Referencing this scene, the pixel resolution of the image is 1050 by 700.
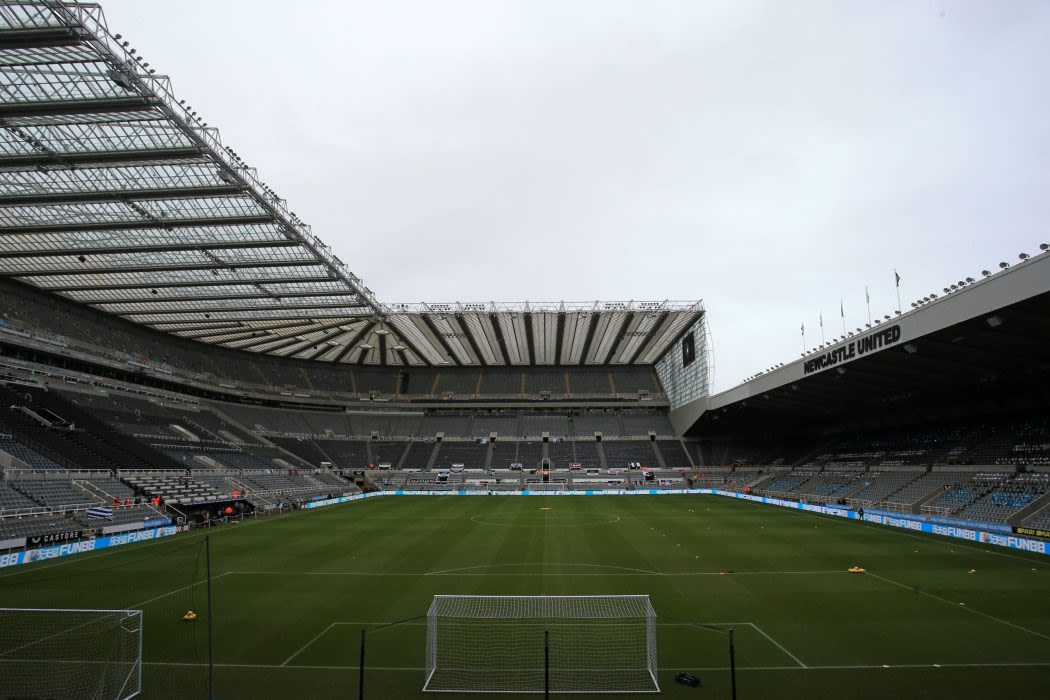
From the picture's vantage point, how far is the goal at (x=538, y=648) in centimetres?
989

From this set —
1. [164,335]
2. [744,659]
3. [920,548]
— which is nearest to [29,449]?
[164,335]

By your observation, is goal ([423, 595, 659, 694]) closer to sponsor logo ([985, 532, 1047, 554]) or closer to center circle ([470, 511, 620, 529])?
center circle ([470, 511, 620, 529])

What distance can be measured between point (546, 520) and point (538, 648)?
2277 cm

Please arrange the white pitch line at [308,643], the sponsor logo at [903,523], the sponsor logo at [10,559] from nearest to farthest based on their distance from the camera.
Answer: the white pitch line at [308,643] → the sponsor logo at [10,559] → the sponsor logo at [903,523]

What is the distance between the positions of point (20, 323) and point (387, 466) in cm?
3722

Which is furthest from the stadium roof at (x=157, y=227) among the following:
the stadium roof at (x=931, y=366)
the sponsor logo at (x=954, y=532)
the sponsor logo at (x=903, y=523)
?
the sponsor logo at (x=954, y=532)

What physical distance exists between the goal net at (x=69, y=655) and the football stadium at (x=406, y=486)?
0.32 feet

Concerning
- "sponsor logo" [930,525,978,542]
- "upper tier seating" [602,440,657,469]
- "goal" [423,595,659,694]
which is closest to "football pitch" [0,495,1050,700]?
"goal" [423,595,659,694]

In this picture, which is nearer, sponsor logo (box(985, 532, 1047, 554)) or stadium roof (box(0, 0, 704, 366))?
stadium roof (box(0, 0, 704, 366))

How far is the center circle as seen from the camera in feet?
103

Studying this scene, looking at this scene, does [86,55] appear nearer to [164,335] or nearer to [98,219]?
[98,219]

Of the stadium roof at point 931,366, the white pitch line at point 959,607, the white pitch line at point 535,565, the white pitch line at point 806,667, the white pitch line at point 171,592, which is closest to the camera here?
the white pitch line at point 806,667

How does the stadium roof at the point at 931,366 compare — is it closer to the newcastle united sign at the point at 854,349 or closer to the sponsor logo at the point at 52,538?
the newcastle united sign at the point at 854,349

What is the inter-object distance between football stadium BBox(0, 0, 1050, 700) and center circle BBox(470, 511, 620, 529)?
670 millimetres
